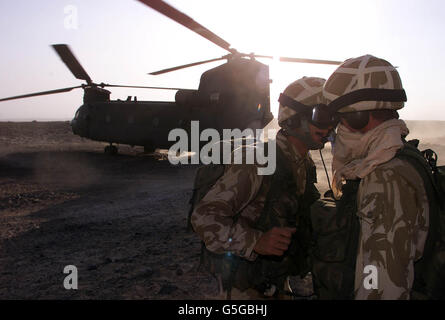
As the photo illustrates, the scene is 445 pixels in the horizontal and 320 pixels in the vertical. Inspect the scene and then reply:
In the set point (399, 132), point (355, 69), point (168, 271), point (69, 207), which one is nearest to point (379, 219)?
point (399, 132)

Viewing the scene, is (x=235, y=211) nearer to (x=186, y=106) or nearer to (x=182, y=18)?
(x=182, y=18)

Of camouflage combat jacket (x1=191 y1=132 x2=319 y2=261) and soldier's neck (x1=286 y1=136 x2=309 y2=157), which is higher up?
soldier's neck (x1=286 y1=136 x2=309 y2=157)

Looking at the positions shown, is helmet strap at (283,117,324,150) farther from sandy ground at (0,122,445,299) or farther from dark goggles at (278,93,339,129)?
sandy ground at (0,122,445,299)

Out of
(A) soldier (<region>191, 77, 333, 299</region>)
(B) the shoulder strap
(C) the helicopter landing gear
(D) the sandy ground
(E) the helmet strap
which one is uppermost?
(E) the helmet strap

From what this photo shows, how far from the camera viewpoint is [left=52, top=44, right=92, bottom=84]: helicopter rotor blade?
14453mm

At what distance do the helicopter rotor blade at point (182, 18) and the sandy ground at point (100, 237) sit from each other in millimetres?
4113

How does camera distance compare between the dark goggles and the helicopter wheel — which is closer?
the dark goggles

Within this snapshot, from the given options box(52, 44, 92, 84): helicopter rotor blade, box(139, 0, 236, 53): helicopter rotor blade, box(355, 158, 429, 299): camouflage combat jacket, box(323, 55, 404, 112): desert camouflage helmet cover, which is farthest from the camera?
box(52, 44, 92, 84): helicopter rotor blade

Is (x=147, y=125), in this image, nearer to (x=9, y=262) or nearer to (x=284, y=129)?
(x=9, y=262)

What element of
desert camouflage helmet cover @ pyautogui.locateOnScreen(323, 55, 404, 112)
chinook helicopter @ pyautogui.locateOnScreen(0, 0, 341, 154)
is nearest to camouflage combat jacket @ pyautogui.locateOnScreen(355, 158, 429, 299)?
desert camouflage helmet cover @ pyautogui.locateOnScreen(323, 55, 404, 112)

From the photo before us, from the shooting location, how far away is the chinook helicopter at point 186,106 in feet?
41.2

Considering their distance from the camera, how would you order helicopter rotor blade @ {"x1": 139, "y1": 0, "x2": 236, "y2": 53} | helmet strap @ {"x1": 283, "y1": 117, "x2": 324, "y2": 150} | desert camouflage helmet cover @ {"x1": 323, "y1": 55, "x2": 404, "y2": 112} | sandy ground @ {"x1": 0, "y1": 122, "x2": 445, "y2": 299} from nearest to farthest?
desert camouflage helmet cover @ {"x1": 323, "y1": 55, "x2": 404, "y2": 112}
helmet strap @ {"x1": 283, "y1": 117, "x2": 324, "y2": 150}
sandy ground @ {"x1": 0, "y1": 122, "x2": 445, "y2": 299}
helicopter rotor blade @ {"x1": 139, "y1": 0, "x2": 236, "y2": 53}

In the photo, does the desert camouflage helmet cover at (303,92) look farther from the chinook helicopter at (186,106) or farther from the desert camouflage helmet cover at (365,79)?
the chinook helicopter at (186,106)

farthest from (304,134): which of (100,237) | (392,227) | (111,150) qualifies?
(111,150)
